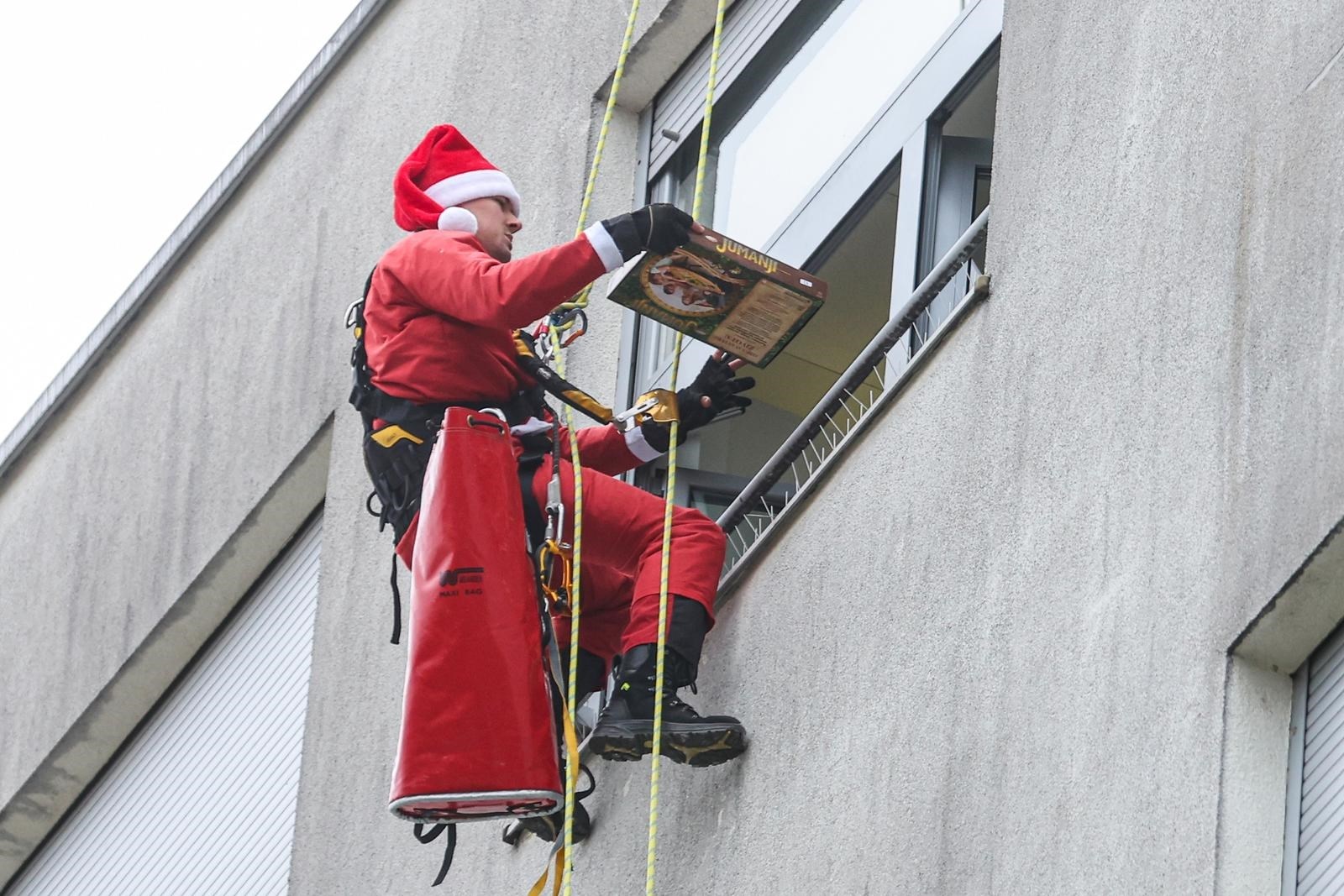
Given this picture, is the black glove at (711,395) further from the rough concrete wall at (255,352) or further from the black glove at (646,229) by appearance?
the rough concrete wall at (255,352)

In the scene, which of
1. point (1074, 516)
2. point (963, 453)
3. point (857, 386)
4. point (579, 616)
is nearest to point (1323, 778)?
point (1074, 516)

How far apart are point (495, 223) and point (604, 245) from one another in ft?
3.01

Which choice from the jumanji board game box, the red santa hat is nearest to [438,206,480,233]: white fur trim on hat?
the red santa hat

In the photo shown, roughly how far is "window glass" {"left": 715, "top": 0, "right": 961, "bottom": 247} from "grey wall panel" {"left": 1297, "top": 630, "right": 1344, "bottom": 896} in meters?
2.25

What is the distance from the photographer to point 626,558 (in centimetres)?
580

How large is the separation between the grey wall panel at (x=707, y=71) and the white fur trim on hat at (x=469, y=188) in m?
0.87

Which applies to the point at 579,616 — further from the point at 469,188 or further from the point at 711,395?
the point at 469,188

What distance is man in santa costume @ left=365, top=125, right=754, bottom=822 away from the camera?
5445 millimetres

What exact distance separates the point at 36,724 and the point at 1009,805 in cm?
622

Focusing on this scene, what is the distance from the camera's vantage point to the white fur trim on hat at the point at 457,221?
19.8 ft

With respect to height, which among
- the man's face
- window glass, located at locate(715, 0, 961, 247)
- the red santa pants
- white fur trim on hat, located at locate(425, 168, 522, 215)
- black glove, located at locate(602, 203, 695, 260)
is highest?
window glass, located at locate(715, 0, 961, 247)

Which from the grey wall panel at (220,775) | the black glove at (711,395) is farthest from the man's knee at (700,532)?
the grey wall panel at (220,775)

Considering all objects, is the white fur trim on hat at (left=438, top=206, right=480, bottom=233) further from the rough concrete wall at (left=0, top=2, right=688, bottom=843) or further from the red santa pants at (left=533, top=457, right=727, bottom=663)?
the rough concrete wall at (left=0, top=2, right=688, bottom=843)

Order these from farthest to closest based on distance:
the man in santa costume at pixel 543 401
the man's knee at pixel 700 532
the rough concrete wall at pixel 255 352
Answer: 1. the rough concrete wall at pixel 255 352
2. the man's knee at pixel 700 532
3. the man in santa costume at pixel 543 401
